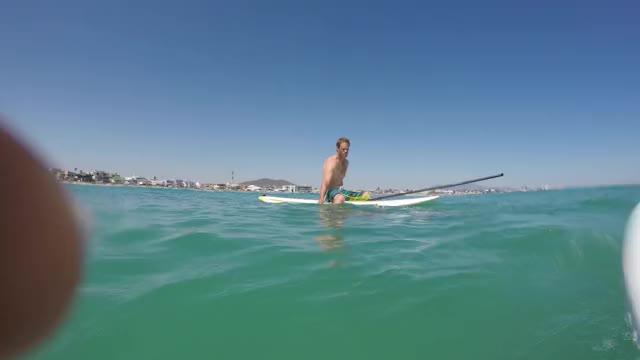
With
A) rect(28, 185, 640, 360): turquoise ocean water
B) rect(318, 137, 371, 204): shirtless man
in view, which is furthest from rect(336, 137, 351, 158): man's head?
rect(28, 185, 640, 360): turquoise ocean water

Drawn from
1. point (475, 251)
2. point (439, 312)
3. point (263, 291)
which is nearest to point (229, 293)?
point (263, 291)

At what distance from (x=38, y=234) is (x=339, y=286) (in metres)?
2.52

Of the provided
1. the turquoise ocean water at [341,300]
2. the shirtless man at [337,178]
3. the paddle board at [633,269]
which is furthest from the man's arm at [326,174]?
the paddle board at [633,269]

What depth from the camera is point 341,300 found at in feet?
8.82

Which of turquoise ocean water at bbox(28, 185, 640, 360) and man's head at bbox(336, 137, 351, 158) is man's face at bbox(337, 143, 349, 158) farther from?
turquoise ocean water at bbox(28, 185, 640, 360)

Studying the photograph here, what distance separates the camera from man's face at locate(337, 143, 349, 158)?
35.8 ft

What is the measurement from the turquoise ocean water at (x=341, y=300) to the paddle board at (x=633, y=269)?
123mm

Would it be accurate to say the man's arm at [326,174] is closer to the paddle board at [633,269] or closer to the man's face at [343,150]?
the man's face at [343,150]

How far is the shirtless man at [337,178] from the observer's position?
10.9 meters

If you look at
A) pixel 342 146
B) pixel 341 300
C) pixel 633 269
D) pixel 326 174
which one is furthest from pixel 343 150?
pixel 633 269

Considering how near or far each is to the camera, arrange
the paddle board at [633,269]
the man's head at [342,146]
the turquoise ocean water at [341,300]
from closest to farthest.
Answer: the turquoise ocean water at [341,300], the paddle board at [633,269], the man's head at [342,146]

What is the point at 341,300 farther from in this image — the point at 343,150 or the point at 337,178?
the point at 337,178

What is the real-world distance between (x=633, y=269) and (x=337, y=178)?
29.9ft

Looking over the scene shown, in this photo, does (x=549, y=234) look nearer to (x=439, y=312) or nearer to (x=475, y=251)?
(x=475, y=251)
